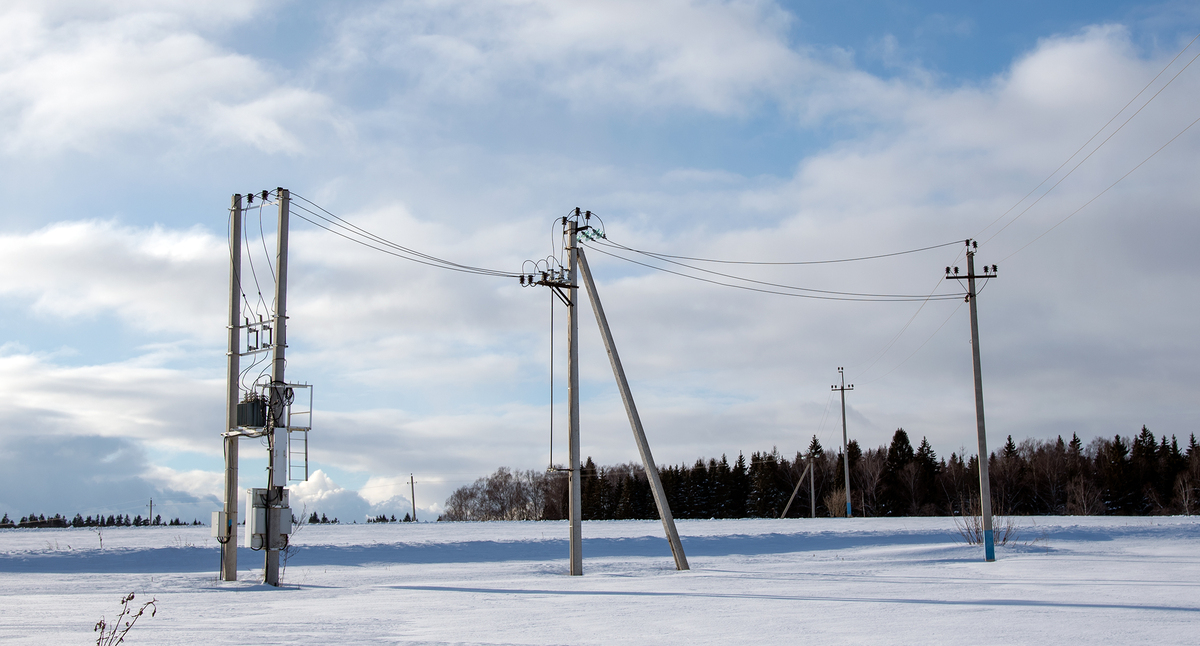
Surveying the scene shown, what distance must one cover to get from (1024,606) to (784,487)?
Result: 8086 centimetres

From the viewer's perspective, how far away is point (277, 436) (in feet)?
59.9

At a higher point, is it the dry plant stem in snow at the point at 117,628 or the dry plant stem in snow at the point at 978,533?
the dry plant stem in snow at the point at 117,628

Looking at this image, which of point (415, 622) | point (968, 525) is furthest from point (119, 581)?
point (968, 525)

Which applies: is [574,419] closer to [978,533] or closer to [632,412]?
[632,412]

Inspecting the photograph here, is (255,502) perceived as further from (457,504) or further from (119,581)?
(457,504)

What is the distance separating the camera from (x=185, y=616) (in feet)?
37.6

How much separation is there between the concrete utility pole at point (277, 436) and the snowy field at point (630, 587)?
785 mm

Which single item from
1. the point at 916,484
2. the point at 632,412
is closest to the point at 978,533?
the point at 632,412

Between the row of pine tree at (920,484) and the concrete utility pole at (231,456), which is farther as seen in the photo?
the row of pine tree at (920,484)

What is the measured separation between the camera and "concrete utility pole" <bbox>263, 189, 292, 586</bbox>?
18091 mm

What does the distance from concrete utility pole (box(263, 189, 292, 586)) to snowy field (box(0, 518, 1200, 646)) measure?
785mm

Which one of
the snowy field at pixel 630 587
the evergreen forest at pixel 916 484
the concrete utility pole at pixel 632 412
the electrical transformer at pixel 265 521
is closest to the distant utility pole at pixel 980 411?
the snowy field at pixel 630 587

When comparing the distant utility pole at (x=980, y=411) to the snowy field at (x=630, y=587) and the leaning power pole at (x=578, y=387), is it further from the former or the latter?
the leaning power pole at (x=578, y=387)

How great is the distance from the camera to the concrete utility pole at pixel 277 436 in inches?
712
